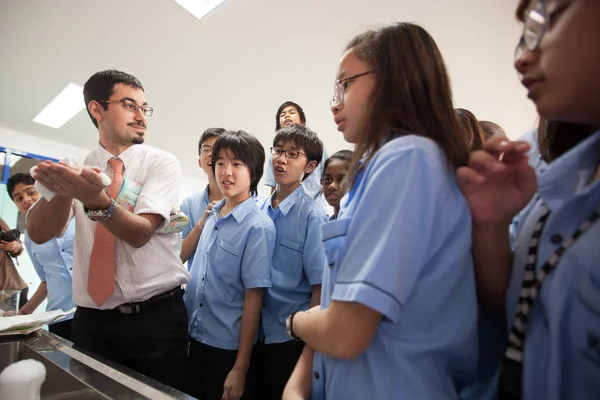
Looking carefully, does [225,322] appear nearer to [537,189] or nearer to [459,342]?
[459,342]

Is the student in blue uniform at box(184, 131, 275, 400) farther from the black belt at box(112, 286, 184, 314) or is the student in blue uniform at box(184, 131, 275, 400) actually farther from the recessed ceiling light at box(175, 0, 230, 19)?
the recessed ceiling light at box(175, 0, 230, 19)

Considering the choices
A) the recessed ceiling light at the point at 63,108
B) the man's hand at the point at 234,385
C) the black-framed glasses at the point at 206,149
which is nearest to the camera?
the man's hand at the point at 234,385

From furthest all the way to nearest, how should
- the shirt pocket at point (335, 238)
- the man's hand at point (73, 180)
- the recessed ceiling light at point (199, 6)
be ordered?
the recessed ceiling light at point (199, 6) → the man's hand at point (73, 180) → the shirt pocket at point (335, 238)

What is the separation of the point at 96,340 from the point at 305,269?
0.94 meters

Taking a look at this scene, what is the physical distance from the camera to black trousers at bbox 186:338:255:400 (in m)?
1.54

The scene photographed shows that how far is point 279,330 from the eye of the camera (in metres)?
1.66

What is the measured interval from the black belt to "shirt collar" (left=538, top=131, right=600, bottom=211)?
135 cm

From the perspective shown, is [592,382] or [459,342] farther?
[459,342]

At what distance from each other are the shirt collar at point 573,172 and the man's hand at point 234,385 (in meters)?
1.33

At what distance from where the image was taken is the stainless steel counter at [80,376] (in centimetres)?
81

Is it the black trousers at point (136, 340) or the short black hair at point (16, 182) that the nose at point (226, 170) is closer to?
the black trousers at point (136, 340)

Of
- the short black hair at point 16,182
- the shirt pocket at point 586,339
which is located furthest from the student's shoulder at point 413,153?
the short black hair at point 16,182

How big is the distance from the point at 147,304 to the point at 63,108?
16.1 feet

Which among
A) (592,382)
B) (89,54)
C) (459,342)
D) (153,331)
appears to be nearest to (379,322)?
(459,342)
